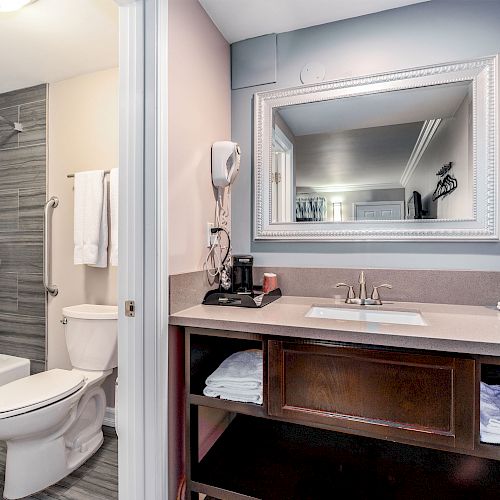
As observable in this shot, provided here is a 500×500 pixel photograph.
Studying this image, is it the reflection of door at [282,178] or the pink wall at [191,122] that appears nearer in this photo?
the pink wall at [191,122]

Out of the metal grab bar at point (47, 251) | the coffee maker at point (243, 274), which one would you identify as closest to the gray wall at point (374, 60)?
the coffee maker at point (243, 274)

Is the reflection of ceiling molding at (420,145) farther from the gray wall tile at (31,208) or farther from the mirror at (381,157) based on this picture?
the gray wall tile at (31,208)

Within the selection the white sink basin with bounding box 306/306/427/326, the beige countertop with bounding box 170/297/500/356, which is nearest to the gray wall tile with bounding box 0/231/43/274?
the beige countertop with bounding box 170/297/500/356

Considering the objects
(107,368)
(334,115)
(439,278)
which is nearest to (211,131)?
(334,115)

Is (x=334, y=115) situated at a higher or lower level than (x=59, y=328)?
higher

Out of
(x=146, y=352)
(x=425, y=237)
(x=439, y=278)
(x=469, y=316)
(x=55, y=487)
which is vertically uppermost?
(x=425, y=237)

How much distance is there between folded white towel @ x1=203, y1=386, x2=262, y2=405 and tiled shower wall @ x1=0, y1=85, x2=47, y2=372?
5.55ft

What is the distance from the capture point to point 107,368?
2.02m

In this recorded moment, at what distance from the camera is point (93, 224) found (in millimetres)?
2096

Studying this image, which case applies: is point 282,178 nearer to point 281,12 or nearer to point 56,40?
point 281,12

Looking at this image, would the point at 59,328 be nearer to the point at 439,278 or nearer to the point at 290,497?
the point at 290,497

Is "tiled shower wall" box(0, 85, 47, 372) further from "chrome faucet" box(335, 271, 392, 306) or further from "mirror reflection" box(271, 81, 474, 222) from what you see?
"chrome faucet" box(335, 271, 392, 306)

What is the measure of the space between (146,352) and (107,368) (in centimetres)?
99

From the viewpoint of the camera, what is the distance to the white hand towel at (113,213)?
206 cm
